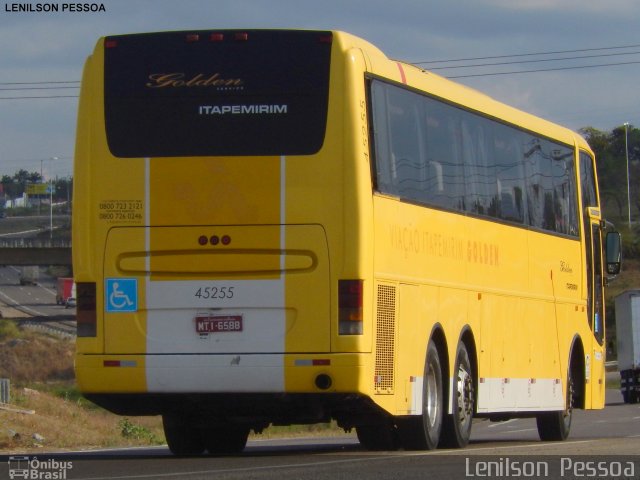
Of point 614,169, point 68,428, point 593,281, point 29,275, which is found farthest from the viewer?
point 614,169

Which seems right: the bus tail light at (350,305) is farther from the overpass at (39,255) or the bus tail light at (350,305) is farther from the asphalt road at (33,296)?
the asphalt road at (33,296)

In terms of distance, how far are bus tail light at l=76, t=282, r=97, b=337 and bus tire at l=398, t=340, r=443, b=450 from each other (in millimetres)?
3494

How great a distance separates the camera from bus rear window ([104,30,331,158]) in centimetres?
1348

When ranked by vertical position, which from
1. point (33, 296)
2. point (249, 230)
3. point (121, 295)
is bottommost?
point (121, 295)

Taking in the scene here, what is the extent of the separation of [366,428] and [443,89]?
3.93m

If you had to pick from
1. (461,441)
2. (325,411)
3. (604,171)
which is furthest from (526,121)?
(604,171)

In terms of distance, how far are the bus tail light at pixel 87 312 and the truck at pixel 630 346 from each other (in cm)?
3640

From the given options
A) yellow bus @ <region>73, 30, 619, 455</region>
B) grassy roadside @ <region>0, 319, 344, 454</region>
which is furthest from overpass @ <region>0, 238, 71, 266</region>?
yellow bus @ <region>73, 30, 619, 455</region>

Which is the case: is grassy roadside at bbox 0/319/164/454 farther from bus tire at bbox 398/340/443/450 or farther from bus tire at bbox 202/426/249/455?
bus tire at bbox 398/340/443/450

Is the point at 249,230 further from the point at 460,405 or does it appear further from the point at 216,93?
the point at 460,405

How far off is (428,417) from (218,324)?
297cm

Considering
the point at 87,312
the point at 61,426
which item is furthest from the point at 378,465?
the point at 61,426

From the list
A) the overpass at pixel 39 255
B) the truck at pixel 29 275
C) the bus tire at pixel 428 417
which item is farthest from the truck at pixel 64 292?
the bus tire at pixel 428 417

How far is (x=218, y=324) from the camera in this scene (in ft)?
44.1
